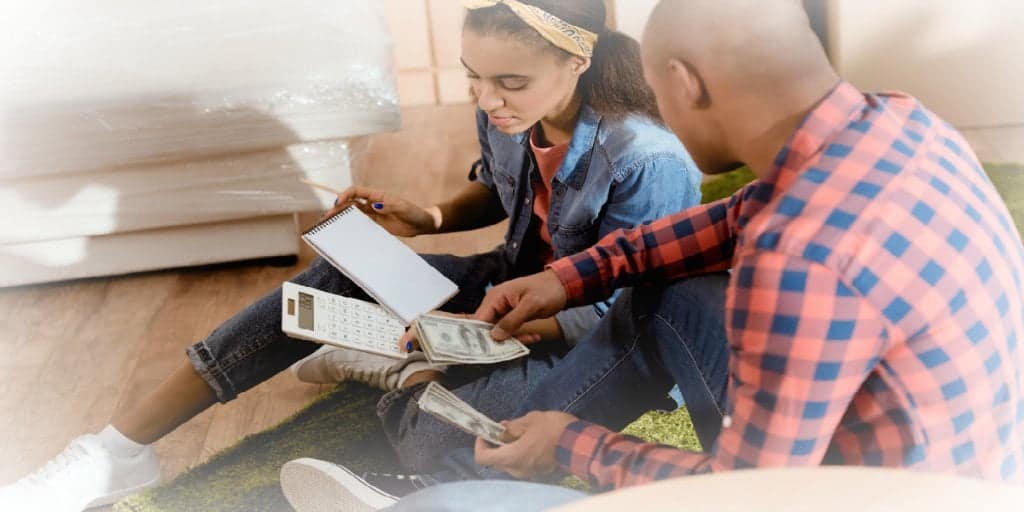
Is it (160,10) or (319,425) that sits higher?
(160,10)

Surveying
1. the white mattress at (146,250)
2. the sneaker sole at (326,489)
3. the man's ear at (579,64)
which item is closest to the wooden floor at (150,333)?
the white mattress at (146,250)

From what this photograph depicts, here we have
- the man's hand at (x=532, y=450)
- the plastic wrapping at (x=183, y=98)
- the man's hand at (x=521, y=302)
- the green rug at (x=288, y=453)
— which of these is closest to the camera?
the man's hand at (x=532, y=450)

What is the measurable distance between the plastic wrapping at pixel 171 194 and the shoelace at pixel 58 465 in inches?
17.4

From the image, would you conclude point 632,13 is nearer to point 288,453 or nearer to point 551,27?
point 551,27

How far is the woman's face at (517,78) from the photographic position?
0.88 m

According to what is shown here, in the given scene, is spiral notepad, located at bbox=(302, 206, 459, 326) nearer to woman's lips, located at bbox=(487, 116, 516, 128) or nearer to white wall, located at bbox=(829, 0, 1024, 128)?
woman's lips, located at bbox=(487, 116, 516, 128)

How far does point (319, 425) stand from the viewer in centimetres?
Answer: 102

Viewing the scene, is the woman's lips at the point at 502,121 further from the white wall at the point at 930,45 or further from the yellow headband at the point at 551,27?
the white wall at the point at 930,45

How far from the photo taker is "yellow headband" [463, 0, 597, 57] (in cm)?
85

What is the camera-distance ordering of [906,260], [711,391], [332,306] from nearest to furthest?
[906,260] → [711,391] → [332,306]

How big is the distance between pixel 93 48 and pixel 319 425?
74 centimetres

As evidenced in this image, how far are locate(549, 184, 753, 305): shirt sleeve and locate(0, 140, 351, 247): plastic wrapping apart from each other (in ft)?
1.93

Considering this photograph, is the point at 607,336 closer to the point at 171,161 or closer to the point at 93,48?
the point at 171,161

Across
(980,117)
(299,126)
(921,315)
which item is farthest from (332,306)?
(980,117)
